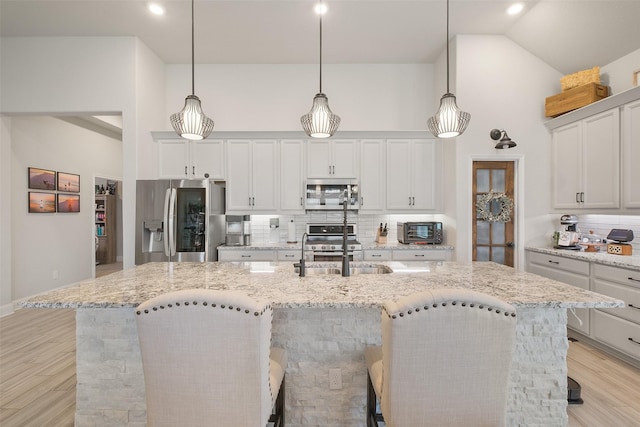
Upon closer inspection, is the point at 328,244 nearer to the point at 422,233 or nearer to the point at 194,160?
the point at 422,233

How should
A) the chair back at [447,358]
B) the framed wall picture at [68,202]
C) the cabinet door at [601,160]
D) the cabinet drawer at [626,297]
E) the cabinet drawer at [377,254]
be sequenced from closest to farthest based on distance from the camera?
the chair back at [447,358] → the cabinet drawer at [626,297] → the cabinet door at [601,160] → the cabinet drawer at [377,254] → the framed wall picture at [68,202]

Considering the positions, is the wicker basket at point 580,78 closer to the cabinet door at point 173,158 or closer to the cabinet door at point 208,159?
the cabinet door at point 208,159

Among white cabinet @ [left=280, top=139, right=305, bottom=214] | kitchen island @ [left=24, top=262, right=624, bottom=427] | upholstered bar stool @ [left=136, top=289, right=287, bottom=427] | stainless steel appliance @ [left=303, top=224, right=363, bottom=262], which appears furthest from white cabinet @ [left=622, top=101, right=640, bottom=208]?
upholstered bar stool @ [left=136, top=289, right=287, bottom=427]

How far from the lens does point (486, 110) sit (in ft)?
12.7

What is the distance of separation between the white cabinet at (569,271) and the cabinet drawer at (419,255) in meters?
1.03

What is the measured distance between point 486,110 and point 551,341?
3105 mm

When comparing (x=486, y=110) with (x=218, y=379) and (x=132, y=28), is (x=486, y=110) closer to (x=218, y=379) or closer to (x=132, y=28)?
(x=218, y=379)

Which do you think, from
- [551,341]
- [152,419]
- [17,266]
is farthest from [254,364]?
[17,266]

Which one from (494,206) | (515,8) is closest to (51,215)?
(494,206)

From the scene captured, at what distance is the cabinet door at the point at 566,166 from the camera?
3514mm

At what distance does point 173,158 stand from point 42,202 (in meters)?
2.51

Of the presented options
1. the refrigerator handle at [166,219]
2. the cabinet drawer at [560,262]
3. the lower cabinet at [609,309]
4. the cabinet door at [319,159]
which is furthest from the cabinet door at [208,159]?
the lower cabinet at [609,309]

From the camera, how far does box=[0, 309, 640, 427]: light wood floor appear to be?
2.05 metres

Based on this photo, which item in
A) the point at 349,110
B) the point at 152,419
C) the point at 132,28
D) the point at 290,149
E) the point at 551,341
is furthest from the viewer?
the point at 349,110
